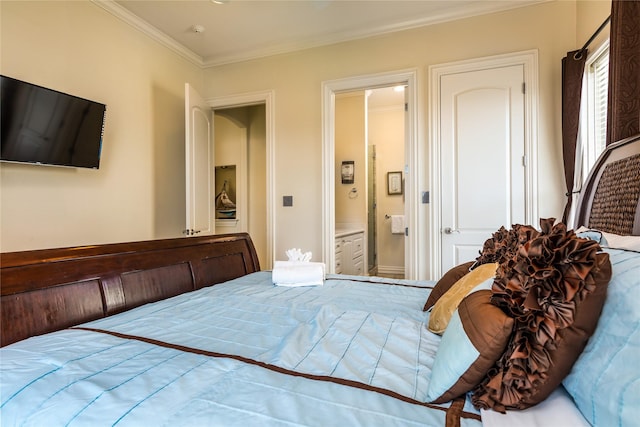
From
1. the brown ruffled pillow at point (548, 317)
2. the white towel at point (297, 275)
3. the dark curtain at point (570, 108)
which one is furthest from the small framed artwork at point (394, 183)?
the brown ruffled pillow at point (548, 317)

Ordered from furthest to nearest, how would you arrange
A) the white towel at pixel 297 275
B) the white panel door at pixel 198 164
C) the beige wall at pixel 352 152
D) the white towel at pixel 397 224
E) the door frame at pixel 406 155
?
the white towel at pixel 397 224 < the beige wall at pixel 352 152 < the white panel door at pixel 198 164 < the door frame at pixel 406 155 < the white towel at pixel 297 275

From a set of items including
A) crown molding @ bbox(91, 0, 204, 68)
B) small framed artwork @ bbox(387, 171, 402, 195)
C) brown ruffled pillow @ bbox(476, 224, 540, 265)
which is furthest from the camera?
small framed artwork @ bbox(387, 171, 402, 195)

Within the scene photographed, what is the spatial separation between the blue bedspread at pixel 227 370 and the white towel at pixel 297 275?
475 mm

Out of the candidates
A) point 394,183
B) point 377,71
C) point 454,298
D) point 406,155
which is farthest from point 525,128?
point 394,183

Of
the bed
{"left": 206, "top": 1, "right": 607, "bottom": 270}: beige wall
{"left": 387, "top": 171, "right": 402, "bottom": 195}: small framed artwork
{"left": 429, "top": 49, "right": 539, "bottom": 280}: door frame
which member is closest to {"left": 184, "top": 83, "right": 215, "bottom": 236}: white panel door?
{"left": 206, "top": 1, "right": 607, "bottom": 270}: beige wall

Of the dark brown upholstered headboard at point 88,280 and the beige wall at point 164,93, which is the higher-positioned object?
the beige wall at point 164,93

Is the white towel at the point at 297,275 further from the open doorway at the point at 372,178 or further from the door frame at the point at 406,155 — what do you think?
the open doorway at the point at 372,178

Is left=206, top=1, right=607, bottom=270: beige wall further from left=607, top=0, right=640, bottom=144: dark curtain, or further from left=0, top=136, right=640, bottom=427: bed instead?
left=0, top=136, right=640, bottom=427: bed

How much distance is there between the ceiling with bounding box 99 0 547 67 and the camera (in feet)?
8.87

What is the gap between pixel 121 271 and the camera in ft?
4.64

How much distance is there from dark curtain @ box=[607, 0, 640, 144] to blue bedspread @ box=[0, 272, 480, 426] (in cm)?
126

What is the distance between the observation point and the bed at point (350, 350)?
1.99ft

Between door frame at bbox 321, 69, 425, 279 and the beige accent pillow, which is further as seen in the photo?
door frame at bbox 321, 69, 425, 279

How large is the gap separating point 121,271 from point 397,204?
490 cm
